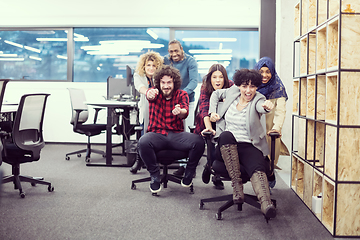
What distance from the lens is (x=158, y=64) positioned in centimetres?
346

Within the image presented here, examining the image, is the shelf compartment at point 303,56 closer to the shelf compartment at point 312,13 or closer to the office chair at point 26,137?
the shelf compartment at point 312,13

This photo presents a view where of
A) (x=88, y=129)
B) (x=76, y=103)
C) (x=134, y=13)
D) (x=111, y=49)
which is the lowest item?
(x=88, y=129)

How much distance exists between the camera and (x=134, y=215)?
228 centimetres

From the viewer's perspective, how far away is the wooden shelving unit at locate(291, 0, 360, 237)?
1.87m

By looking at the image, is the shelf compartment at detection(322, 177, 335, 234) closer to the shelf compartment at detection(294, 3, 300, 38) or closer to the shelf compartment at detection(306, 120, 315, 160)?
the shelf compartment at detection(306, 120, 315, 160)

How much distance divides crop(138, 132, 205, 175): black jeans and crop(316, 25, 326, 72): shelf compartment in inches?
42.9

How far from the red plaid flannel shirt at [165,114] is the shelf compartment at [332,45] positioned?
1.23 meters

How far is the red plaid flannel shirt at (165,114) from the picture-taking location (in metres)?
2.84

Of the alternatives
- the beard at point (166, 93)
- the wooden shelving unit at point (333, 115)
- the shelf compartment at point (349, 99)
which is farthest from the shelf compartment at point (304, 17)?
the beard at point (166, 93)

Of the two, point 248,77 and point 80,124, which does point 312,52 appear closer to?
point 248,77

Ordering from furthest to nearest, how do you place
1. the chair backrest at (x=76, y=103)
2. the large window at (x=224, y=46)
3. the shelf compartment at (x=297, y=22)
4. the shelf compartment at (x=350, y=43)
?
the large window at (x=224, y=46) → the chair backrest at (x=76, y=103) → the shelf compartment at (x=297, y=22) → the shelf compartment at (x=350, y=43)

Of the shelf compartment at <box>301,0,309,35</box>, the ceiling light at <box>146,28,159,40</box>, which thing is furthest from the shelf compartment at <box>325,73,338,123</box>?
the ceiling light at <box>146,28,159,40</box>

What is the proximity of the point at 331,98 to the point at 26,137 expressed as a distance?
7.96 feet

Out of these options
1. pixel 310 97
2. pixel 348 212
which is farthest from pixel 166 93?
pixel 348 212
